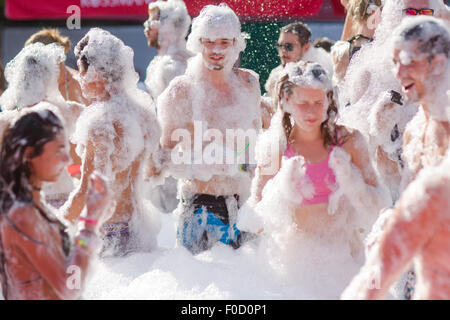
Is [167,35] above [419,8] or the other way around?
above

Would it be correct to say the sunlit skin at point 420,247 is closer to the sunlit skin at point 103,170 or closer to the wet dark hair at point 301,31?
the sunlit skin at point 103,170

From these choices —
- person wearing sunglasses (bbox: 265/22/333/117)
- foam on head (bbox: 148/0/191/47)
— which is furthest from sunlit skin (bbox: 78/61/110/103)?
foam on head (bbox: 148/0/191/47)

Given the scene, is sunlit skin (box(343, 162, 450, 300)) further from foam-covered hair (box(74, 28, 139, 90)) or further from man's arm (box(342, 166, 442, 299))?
foam-covered hair (box(74, 28, 139, 90))

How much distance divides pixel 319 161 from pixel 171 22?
11.7 ft

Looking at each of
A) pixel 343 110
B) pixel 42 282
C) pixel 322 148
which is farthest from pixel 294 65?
pixel 42 282

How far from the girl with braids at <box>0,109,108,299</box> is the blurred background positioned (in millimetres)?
4105

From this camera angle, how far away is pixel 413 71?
2174 mm

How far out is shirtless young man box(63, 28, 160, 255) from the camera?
306 cm

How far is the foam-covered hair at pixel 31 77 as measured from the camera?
3750 mm

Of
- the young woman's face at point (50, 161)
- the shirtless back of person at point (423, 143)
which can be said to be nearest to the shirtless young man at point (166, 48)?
the shirtless back of person at point (423, 143)

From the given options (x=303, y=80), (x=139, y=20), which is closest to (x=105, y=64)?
(x=303, y=80)

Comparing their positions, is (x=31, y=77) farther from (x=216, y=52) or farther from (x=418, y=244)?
(x=418, y=244)

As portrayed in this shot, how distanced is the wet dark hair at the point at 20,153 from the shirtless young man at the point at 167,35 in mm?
3642
